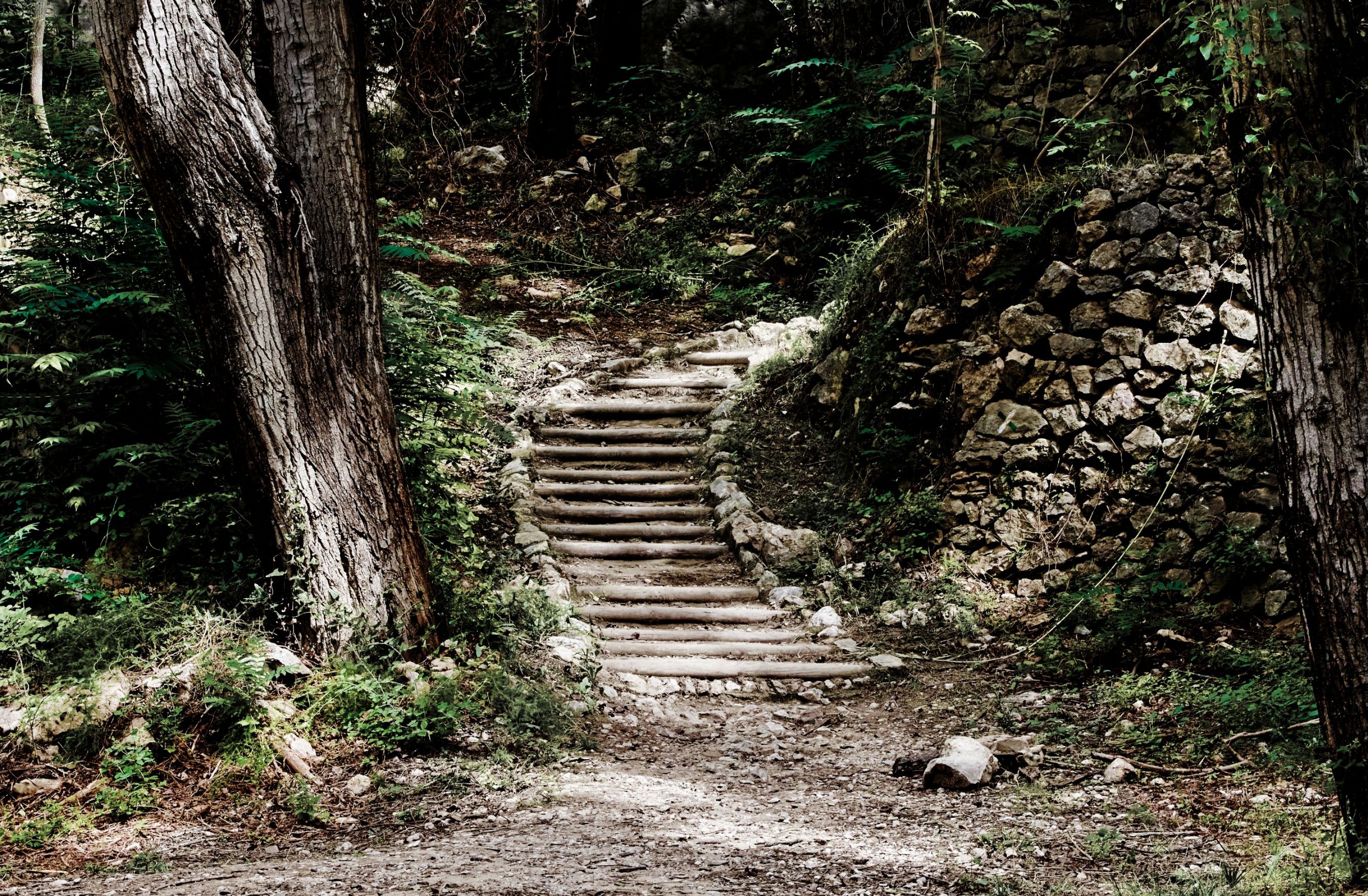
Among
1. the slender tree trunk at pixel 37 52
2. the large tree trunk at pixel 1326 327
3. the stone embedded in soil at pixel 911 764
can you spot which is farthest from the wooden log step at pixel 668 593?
the slender tree trunk at pixel 37 52

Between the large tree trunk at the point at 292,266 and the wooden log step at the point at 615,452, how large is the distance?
3.41m

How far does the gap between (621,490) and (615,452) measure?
580mm

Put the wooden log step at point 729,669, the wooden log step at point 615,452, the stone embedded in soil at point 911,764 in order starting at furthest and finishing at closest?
the wooden log step at point 615,452 → the wooden log step at point 729,669 → the stone embedded in soil at point 911,764

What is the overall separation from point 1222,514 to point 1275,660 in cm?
119

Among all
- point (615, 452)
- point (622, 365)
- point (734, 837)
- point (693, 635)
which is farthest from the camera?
point (622, 365)

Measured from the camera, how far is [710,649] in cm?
596

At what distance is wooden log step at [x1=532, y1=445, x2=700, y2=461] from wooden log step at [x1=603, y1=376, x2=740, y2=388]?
A: 1.04 meters

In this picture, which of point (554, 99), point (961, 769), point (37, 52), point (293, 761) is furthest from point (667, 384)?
point (37, 52)

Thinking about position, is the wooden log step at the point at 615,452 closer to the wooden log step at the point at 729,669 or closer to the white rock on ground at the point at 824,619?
the white rock on ground at the point at 824,619

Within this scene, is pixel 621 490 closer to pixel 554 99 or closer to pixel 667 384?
pixel 667 384

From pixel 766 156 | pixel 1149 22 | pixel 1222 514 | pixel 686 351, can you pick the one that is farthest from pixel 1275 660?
pixel 766 156

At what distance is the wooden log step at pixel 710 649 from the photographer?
5.89 m

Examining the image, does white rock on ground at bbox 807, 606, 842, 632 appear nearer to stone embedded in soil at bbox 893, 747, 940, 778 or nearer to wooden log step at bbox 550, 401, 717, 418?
stone embedded in soil at bbox 893, 747, 940, 778

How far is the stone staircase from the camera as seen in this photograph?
5906 mm
